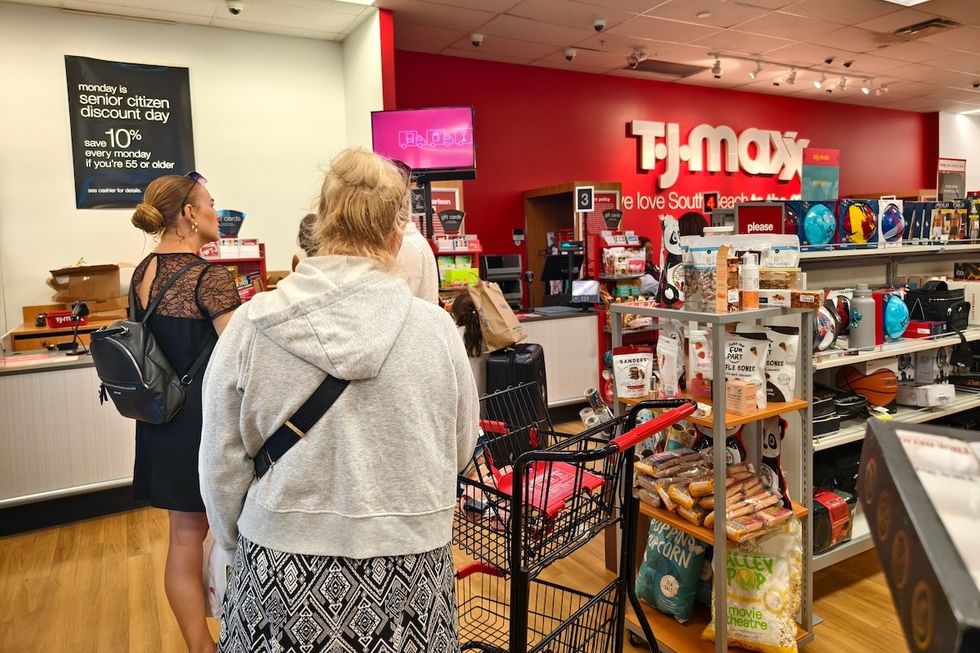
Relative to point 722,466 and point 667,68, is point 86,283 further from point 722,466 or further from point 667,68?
point 667,68

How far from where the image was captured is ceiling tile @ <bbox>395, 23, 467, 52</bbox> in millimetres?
6086

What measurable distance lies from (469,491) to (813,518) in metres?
1.60

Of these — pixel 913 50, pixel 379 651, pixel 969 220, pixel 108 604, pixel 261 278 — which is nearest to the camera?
pixel 379 651

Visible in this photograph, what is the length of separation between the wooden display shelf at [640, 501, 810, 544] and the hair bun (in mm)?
1996

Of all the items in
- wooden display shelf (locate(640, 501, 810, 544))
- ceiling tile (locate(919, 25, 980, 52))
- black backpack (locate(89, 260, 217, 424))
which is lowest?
wooden display shelf (locate(640, 501, 810, 544))

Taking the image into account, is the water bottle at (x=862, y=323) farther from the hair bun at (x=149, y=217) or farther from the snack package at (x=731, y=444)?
the hair bun at (x=149, y=217)

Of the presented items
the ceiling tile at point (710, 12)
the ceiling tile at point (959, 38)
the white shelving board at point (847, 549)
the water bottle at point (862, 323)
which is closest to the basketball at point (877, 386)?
the water bottle at point (862, 323)

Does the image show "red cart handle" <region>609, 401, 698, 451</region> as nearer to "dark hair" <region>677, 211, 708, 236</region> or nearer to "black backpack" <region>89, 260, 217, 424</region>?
"black backpack" <region>89, 260, 217, 424</region>

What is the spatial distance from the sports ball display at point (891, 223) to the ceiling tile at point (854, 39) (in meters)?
4.24

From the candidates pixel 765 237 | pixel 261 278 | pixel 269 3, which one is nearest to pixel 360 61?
pixel 269 3

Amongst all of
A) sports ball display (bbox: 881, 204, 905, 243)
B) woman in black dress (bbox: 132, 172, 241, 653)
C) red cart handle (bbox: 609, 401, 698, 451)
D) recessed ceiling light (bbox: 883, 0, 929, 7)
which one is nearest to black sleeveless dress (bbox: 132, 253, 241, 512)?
woman in black dress (bbox: 132, 172, 241, 653)

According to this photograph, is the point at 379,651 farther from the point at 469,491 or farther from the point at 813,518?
the point at 813,518

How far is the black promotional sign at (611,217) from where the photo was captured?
263 inches

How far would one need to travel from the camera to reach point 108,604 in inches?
123
